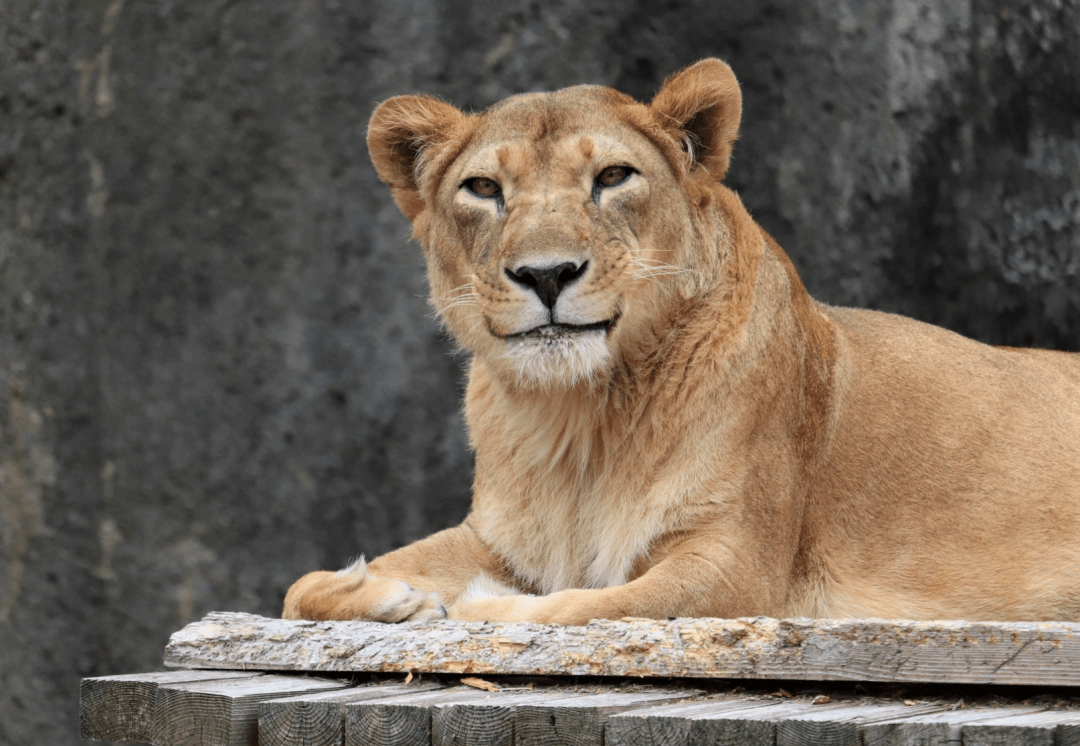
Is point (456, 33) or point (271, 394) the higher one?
point (456, 33)

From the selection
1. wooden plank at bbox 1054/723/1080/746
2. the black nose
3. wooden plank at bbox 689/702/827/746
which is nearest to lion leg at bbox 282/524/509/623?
the black nose

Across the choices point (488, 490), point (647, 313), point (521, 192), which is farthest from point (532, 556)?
point (521, 192)

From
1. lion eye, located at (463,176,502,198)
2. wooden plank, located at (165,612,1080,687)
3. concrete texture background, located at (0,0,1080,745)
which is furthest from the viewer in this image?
concrete texture background, located at (0,0,1080,745)

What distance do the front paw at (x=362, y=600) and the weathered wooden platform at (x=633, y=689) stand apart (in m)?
0.52

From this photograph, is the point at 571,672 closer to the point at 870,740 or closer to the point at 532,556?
the point at 870,740

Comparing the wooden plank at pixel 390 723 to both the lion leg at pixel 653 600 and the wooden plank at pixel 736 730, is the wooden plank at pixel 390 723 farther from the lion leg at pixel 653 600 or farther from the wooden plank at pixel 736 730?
the lion leg at pixel 653 600

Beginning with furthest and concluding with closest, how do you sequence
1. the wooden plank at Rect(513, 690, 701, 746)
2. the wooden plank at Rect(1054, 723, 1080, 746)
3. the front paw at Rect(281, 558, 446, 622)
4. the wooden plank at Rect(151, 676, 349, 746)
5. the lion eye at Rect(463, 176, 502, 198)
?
the lion eye at Rect(463, 176, 502, 198)
the front paw at Rect(281, 558, 446, 622)
the wooden plank at Rect(151, 676, 349, 746)
the wooden plank at Rect(513, 690, 701, 746)
the wooden plank at Rect(1054, 723, 1080, 746)

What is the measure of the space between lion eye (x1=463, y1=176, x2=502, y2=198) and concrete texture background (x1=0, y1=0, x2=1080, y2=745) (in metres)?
2.43

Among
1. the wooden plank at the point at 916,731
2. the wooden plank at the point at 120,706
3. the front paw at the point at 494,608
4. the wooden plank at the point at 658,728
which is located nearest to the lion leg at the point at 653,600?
the front paw at the point at 494,608

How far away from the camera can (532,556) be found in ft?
13.3

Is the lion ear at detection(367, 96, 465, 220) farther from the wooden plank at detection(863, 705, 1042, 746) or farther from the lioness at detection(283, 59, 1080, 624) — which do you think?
the wooden plank at detection(863, 705, 1042, 746)

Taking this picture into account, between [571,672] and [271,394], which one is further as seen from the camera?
[271,394]

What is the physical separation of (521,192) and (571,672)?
63.0 inches

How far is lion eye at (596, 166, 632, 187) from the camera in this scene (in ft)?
12.9
